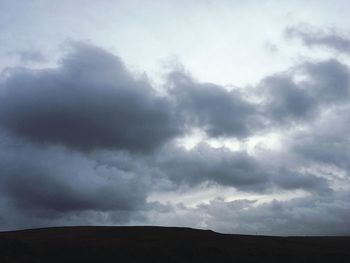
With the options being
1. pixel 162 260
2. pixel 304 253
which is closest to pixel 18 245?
pixel 162 260

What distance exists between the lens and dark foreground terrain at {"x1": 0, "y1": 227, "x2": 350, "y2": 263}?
113062 mm

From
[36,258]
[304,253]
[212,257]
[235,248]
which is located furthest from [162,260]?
[304,253]

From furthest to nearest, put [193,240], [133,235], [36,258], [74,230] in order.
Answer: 1. [74,230]
2. [133,235]
3. [193,240]
4. [36,258]

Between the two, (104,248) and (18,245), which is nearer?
(18,245)

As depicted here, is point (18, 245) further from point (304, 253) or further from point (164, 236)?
point (304, 253)

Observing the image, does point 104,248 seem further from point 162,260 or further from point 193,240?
point 193,240

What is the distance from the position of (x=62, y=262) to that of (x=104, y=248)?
46.2 ft

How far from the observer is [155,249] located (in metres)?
122

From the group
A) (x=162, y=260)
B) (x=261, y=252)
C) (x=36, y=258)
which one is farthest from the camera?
(x=261, y=252)

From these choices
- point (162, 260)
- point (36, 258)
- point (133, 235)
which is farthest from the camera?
point (133, 235)

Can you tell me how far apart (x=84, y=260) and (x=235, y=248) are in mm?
42405

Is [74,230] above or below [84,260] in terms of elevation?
above

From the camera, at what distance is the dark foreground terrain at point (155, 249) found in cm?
11306

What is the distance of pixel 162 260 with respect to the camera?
381 feet
